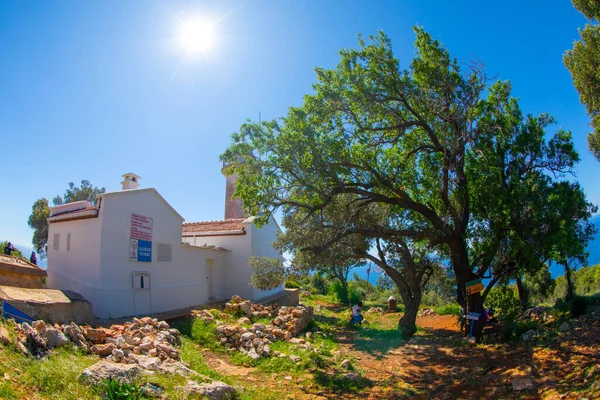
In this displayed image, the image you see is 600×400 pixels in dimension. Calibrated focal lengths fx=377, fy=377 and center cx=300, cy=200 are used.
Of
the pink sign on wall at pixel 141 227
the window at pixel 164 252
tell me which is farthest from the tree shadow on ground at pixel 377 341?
the pink sign on wall at pixel 141 227

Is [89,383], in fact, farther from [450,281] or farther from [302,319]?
[450,281]

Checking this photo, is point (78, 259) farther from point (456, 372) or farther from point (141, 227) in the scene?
point (456, 372)

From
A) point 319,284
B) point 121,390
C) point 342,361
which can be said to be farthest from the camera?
point 319,284

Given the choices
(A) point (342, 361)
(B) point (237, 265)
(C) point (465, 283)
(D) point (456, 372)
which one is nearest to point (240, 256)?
(B) point (237, 265)

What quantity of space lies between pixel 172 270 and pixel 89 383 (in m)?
10.5

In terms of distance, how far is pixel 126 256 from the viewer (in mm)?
13227

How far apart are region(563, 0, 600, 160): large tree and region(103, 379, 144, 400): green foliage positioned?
13.1m

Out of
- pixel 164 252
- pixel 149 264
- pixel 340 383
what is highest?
pixel 164 252

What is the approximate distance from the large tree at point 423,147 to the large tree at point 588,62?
112 centimetres

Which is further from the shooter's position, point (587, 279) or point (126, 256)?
point (587, 279)

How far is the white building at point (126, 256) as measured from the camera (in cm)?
1255

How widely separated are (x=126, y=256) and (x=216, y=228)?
8.39 meters

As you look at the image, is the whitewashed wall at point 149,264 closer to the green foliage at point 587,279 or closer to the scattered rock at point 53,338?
the scattered rock at point 53,338

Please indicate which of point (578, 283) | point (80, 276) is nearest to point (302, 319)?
point (80, 276)
